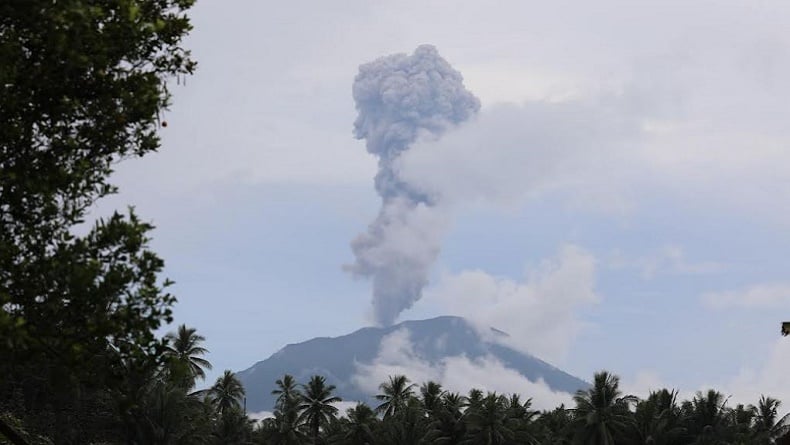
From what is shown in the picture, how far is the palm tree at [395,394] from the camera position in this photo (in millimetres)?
103500

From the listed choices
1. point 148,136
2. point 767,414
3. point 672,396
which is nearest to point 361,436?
point 672,396

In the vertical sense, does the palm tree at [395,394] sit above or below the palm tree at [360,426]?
above

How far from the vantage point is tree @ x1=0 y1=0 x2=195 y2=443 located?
14398mm

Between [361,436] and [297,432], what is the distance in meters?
8.73

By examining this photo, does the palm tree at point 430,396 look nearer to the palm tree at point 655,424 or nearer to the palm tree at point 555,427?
the palm tree at point 555,427

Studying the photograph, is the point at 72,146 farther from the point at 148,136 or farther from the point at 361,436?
the point at 361,436

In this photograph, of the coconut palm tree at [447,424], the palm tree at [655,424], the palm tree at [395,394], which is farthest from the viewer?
the palm tree at [395,394]

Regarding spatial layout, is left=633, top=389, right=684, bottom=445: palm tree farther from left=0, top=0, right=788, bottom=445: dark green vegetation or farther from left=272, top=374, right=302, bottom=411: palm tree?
left=0, top=0, right=788, bottom=445: dark green vegetation

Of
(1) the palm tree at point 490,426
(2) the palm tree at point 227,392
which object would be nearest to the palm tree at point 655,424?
(1) the palm tree at point 490,426

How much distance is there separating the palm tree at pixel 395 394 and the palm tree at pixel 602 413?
21.7m

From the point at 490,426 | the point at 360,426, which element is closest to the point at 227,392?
the point at 360,426

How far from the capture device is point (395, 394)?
104688mm

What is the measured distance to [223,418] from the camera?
96688 millimetres

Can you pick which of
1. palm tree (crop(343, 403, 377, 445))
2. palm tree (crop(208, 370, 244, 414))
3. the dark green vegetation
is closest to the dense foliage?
palm tree (crop(343, 403, 377, 445))
